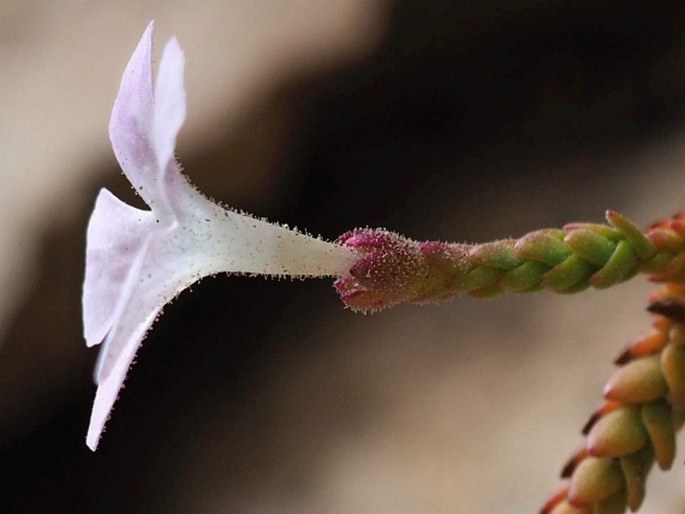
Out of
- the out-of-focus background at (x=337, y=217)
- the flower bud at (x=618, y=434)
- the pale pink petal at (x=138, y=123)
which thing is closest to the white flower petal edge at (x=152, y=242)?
the pale pink petal at (x=138, y=123)

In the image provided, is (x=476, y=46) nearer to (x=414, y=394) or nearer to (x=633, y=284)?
(x=633, y=284)

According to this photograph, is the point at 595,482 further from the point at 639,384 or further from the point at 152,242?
the point at 152,242

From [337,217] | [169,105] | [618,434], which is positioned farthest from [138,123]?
[337,217]

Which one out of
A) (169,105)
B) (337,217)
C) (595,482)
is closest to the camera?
(169,105)

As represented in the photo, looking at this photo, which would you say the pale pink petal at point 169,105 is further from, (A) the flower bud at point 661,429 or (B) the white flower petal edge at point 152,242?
(A) the flower bud at point 661,429

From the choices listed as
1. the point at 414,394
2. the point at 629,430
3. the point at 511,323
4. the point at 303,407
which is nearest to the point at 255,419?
the point at 303,407

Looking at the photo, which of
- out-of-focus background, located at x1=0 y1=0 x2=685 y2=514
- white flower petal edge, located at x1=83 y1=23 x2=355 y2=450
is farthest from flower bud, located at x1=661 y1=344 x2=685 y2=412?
out-of-focus background, located at x1=0 y1=0 x2=685 y2=514

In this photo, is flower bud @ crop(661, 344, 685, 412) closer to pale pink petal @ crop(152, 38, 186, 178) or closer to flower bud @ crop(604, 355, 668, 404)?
flower bud @ crop(604, 355, 668, 404)
